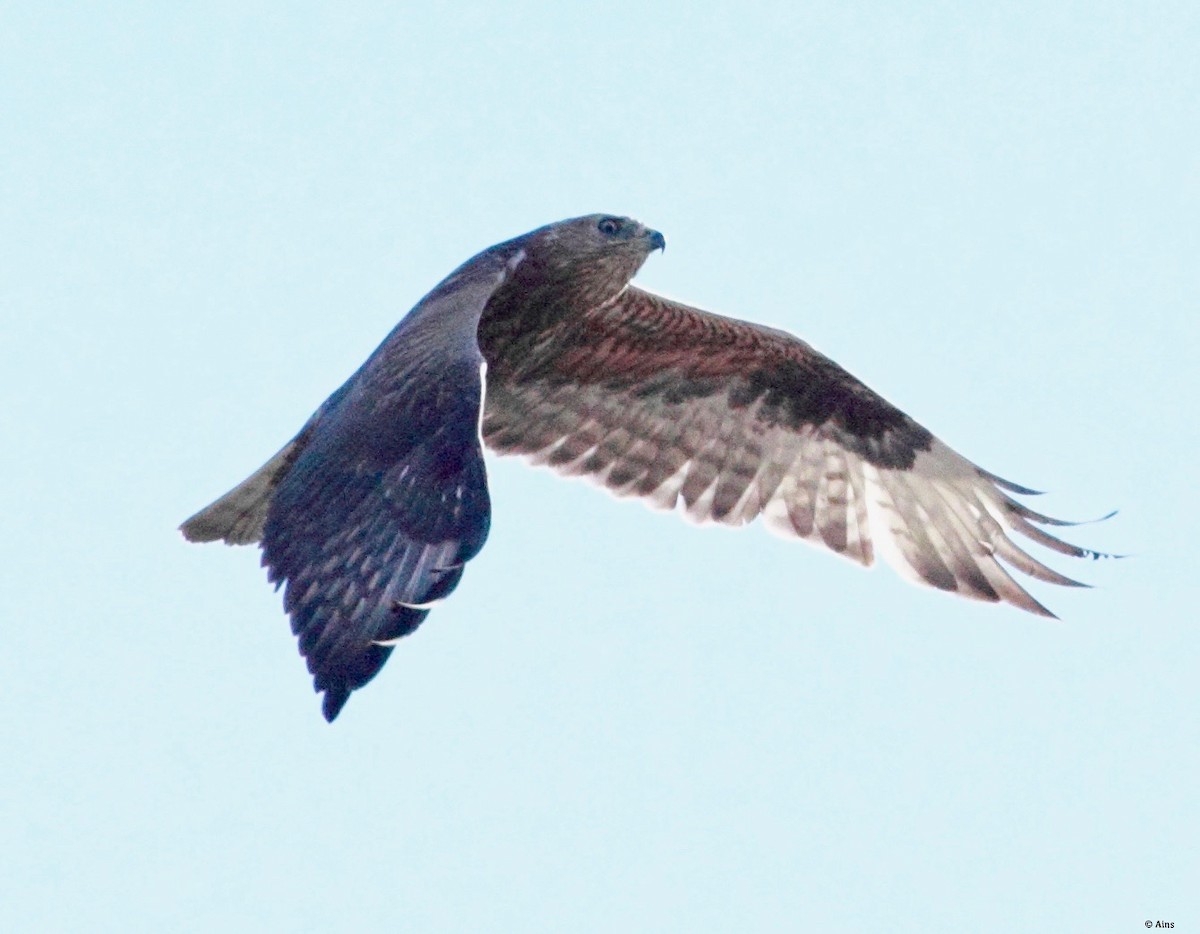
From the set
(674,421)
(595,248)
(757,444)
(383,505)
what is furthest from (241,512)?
(757,444)

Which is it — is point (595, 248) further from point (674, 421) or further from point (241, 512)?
point (241, 512)

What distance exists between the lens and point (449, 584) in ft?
26.7

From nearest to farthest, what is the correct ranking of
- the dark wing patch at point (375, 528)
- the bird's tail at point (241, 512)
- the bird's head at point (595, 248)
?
the dark wing patch at point (375, 528) < the bird's tail at point (241, 512) < the bird's head at point (595, 248)

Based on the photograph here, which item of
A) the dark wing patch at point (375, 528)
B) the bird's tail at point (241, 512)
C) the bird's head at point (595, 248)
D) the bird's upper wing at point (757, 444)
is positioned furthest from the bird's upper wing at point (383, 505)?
the bird's upper wing at point (757, 444)

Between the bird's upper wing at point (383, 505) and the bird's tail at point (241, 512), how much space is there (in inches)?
17.6

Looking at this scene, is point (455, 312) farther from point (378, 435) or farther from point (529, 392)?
point (529, 392)

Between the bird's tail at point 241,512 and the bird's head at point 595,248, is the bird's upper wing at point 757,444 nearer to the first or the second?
the bird's head at point 595,248

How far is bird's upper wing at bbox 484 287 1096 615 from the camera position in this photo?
11.7 metres

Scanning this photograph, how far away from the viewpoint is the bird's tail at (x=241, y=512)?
10445mm

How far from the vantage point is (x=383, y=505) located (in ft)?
28.8

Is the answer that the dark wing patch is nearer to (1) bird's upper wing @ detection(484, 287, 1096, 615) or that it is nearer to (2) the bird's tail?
(2) the bird's tail

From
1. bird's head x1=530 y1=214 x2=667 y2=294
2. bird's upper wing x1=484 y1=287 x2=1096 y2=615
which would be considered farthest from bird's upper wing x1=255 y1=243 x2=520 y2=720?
bird's upper wing x1=484 y1=287 x2=1096 y2=615

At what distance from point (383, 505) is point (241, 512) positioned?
1952 millimetres

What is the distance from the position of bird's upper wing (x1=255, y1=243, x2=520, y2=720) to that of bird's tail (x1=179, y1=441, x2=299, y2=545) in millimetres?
448
